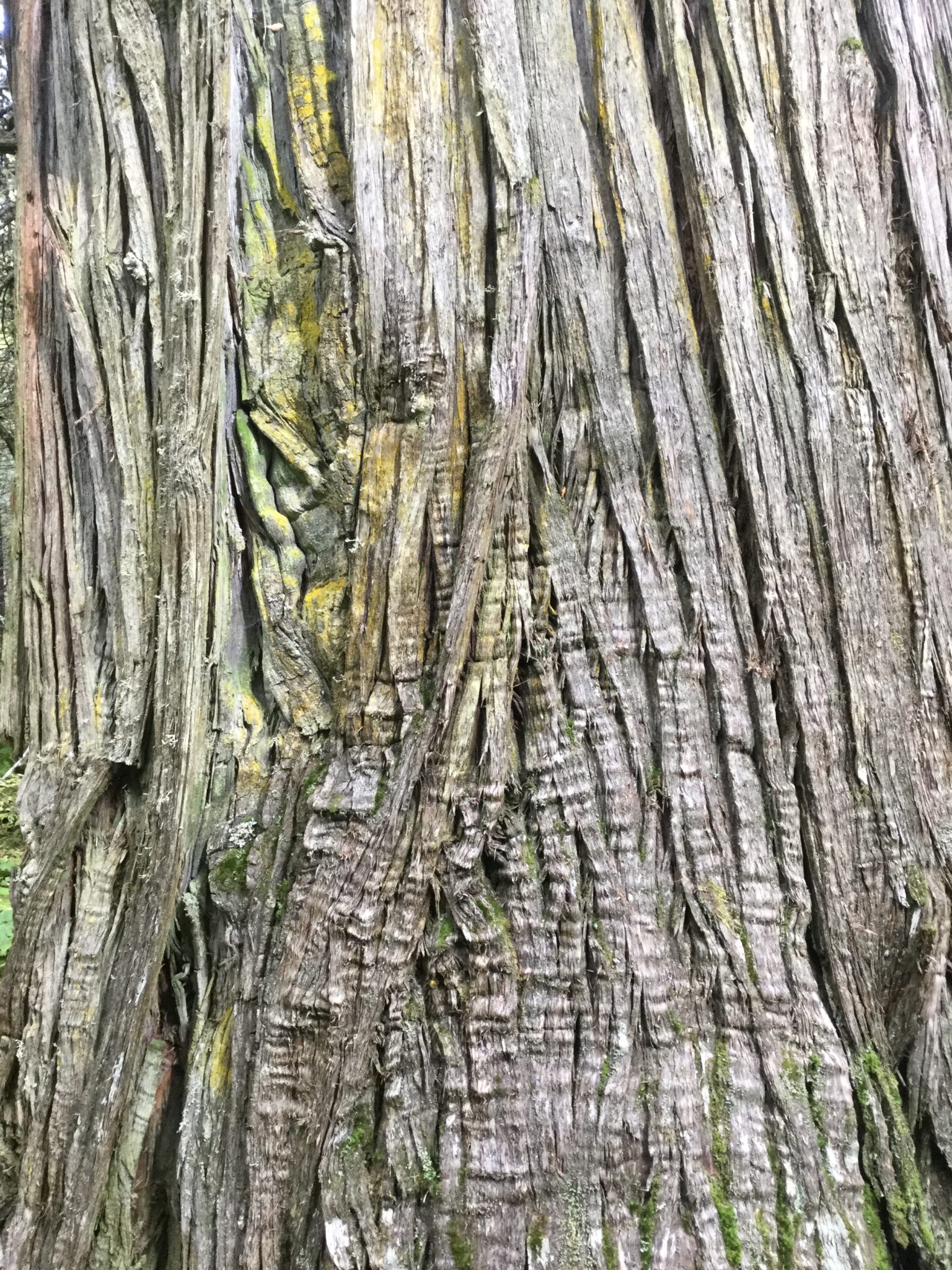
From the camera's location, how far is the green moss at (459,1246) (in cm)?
140

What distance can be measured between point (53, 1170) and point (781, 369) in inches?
86.7

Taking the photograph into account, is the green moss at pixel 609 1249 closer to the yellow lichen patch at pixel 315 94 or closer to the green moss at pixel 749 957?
the green moss at pixel 749 957

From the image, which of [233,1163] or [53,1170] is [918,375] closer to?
[233,1163]

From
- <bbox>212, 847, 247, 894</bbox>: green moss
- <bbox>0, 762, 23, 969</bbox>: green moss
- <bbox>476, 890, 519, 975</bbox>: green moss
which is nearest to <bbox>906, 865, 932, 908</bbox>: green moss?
<bbox>476, 890, 519, 975</bbox>: green moss

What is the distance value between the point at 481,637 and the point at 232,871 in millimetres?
678

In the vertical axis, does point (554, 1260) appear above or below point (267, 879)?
below

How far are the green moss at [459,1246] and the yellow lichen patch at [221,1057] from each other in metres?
0.47

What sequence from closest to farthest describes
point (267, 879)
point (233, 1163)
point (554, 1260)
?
point (554, 1260) → point (233, 1163) → point (267, 879)

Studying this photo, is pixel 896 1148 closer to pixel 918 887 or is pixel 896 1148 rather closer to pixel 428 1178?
pixel 918 887

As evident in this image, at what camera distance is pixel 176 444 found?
6.00 ft

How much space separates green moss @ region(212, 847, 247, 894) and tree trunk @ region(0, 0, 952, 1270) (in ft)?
0.04

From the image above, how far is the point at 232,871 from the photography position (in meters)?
1.67

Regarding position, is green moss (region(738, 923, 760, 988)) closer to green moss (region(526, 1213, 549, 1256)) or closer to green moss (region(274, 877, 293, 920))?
green moss (region(526, 1213, 549, 1256))

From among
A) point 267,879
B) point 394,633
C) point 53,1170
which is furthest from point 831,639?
point 53,1170
